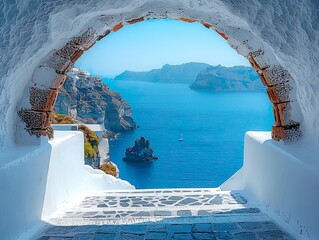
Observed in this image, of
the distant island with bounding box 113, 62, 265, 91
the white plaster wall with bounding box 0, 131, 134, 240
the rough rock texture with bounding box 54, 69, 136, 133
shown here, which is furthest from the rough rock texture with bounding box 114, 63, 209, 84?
the white plaster wall with bounding box 0, 131, 134, 240

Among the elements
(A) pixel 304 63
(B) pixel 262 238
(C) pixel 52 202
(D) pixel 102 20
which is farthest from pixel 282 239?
(D) pixel 102 20

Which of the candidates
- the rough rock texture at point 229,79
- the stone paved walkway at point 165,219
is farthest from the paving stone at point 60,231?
the rough rock texture at point 229,79

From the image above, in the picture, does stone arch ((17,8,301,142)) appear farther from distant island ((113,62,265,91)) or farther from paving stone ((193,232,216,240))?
distant island ((113,62,265,91))

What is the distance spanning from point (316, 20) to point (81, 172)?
3.21 meters

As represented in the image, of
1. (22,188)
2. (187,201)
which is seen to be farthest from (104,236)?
(187,201)

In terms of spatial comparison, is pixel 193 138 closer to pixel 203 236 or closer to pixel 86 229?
pixel 86 229

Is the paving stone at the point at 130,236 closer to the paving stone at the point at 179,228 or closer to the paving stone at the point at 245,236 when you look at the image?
the paving stone at the point at 179,228

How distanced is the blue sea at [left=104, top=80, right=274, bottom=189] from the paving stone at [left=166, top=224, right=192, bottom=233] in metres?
22.9

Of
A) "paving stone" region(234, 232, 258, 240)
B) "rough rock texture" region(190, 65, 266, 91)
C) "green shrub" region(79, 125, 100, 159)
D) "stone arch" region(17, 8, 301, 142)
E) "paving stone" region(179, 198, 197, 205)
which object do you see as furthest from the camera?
"rough rock texture" region(190, 65, 266, 91)

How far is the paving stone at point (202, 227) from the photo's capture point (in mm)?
2510

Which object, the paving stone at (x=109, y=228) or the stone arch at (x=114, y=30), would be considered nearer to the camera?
the paving stone at (x=109, y=228)

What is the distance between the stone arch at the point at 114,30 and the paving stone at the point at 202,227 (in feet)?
3.22

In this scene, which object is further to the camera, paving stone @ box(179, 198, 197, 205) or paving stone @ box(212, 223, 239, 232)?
paving stone @ box(179, 198, 197, 205)

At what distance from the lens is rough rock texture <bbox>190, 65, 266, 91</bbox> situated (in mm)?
72000
